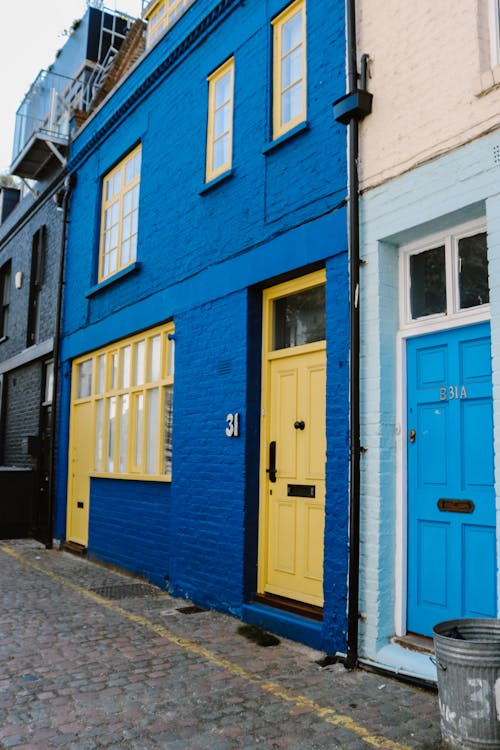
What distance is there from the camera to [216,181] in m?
7.46

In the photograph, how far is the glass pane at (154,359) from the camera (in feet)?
29.0

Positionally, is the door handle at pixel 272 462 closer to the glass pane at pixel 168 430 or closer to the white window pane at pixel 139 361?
the glass pane at pixel 168 430

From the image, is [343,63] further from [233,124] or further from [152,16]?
[152,16]

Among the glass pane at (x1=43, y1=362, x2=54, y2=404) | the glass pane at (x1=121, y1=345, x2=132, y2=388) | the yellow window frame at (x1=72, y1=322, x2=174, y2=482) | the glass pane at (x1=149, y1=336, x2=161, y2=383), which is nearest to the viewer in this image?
the yellow window frame at (x1=72, y1=322, x2=174, y2=482)

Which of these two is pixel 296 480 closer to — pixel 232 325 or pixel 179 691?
pixel 232 325

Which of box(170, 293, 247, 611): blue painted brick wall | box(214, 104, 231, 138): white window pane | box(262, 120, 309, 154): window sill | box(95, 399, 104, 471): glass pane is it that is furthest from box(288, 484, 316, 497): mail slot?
box(95, 399, 104, 471): glass pane

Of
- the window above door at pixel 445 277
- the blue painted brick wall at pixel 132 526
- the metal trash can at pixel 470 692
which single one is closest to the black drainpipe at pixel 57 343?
the blue painted brick wall at pixel 132 526

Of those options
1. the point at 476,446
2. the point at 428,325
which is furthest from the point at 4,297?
the point at 476,446

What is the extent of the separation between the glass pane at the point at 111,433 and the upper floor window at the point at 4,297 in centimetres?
719

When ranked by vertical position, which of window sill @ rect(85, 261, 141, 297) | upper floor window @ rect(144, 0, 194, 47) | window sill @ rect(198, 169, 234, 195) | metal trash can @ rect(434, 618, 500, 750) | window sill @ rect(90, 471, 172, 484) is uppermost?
upper floor window @ rect(144, 0, 194, 47)

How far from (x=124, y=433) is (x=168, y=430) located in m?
1.41

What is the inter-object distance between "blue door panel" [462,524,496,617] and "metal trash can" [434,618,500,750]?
3.34 ft

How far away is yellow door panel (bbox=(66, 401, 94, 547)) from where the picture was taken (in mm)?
10734

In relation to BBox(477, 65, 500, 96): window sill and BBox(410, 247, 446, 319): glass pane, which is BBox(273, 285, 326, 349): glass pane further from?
BBox(477, 65, 500, 96): window sill
